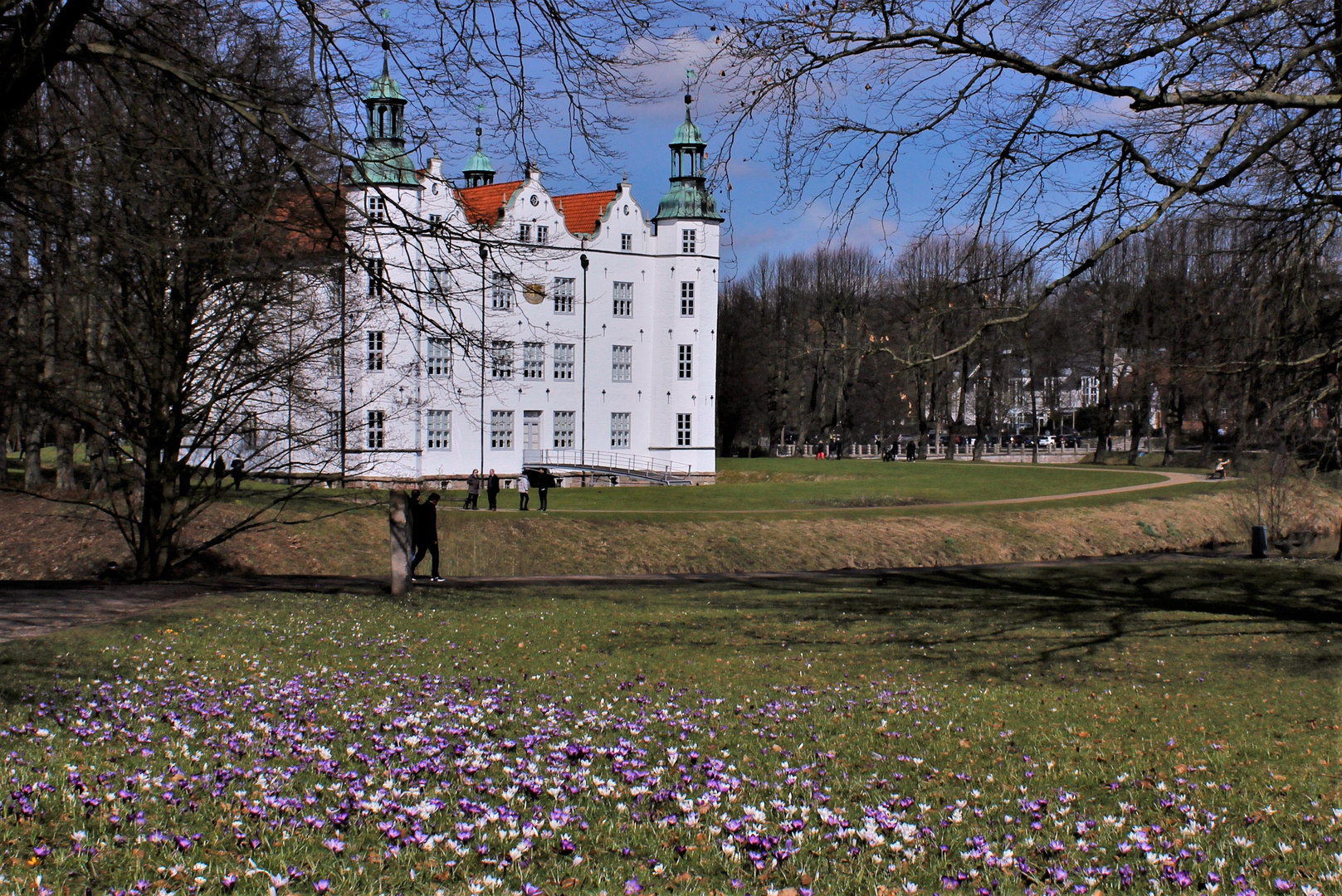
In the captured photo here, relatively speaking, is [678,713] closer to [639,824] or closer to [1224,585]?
[639,824]

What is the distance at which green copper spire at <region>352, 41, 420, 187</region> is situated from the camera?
9703 millimetres

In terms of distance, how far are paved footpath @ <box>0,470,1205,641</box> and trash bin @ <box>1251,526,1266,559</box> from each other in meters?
12.1

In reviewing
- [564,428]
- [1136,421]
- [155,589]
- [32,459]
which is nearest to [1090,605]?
[155,589]

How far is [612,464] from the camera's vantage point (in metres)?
59.2

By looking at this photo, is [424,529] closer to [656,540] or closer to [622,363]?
[656,540]

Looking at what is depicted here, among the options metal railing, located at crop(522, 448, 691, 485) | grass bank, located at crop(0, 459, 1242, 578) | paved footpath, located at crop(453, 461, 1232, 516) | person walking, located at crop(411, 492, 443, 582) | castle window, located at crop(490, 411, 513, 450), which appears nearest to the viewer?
person walking, located at crop(411, 492, 443, 582)

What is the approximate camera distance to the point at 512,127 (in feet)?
33.3

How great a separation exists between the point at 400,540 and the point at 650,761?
12829 millimetres

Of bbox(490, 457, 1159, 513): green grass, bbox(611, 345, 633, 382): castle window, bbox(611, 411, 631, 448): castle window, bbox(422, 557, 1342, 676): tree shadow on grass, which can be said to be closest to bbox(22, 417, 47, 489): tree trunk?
bbox(490, 457, 1159, 513): green grass

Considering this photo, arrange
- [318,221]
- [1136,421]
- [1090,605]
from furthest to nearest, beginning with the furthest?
[1136,421] → [1090,605] → [318,221]

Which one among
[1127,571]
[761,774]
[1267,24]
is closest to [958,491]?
[1127,571]

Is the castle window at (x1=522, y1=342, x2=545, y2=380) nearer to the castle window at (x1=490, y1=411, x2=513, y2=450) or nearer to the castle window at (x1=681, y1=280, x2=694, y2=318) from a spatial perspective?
the castle window at (x1=490, y1=411, x2=513, y2=450)

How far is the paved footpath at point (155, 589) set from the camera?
14.1 metres

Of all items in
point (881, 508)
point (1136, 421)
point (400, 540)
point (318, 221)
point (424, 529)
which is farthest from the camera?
point (1136, 421)
